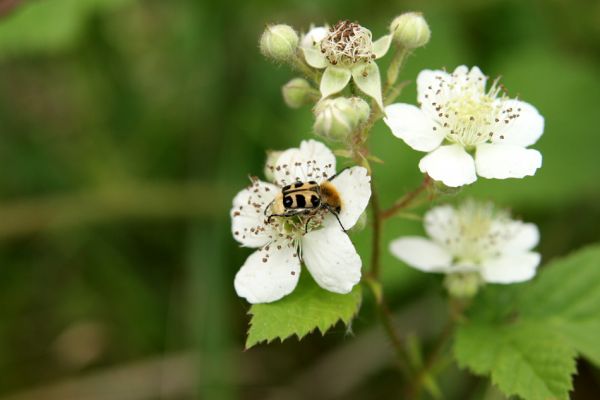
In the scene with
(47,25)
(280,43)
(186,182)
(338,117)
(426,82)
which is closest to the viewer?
(338,117)

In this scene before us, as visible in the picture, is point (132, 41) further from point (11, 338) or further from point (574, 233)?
point (574, 233)

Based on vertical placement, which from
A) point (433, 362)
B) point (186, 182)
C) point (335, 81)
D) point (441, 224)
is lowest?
point (433, 362)

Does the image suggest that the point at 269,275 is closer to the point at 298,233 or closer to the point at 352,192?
the point at 298,233

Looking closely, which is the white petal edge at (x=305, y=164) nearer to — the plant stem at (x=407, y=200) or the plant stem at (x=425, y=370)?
the plant stem at (x=407, y=200)

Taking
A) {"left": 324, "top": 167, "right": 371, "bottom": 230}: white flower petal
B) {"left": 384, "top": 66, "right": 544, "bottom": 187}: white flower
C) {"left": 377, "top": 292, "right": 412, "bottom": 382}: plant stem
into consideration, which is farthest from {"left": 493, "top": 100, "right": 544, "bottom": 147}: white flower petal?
{"left": 377, "top": 292, "right": 412, "bottom": 382}: plant stem

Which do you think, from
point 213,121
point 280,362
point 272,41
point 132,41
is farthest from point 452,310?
point 132,41

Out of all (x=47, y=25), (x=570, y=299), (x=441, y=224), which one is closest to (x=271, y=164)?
(x=441, y=224)

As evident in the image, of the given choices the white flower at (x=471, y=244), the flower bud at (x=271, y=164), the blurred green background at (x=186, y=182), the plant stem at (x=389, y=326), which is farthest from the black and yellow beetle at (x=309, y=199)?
the blurred green background at (x=186, y=182)
